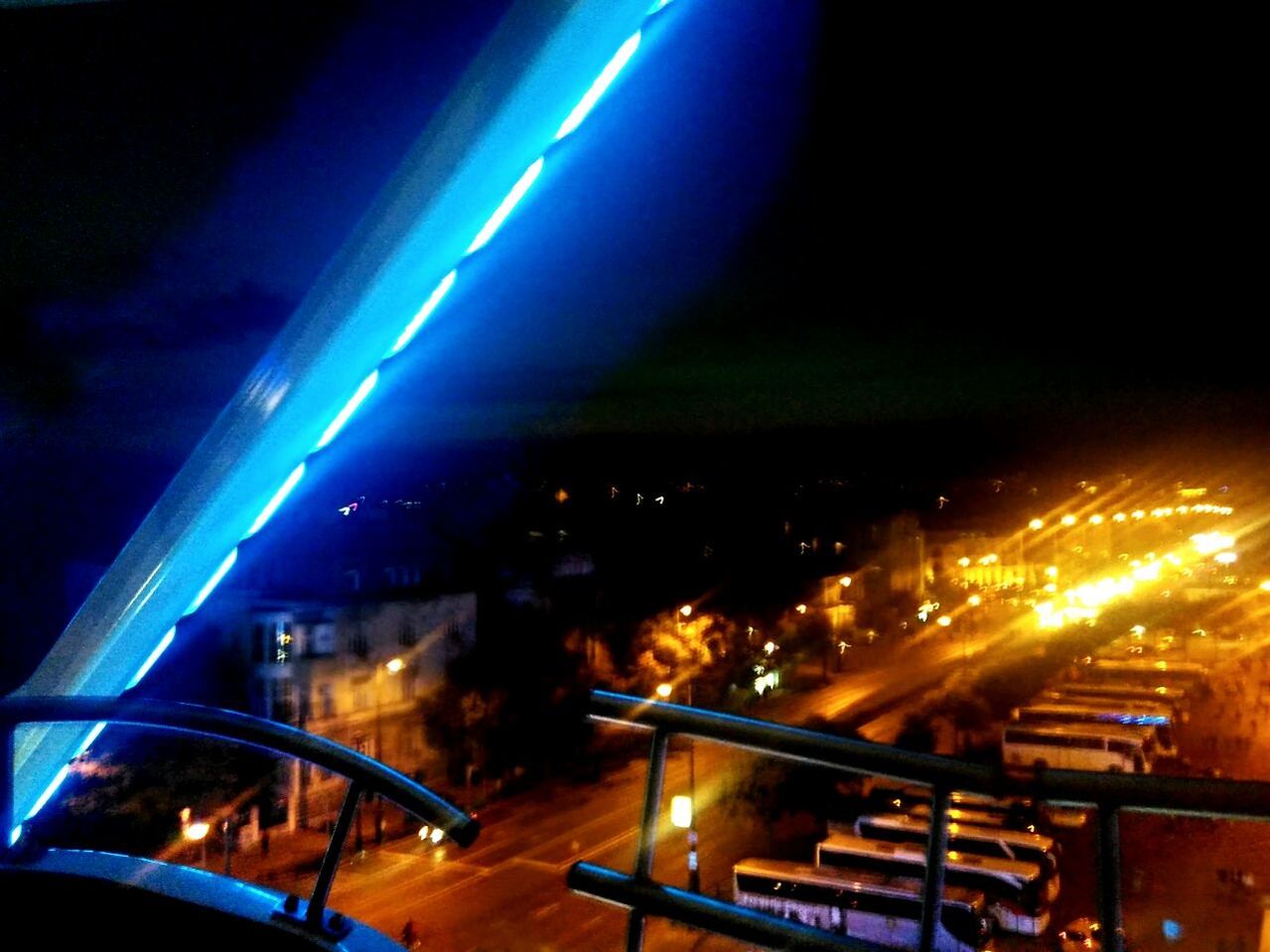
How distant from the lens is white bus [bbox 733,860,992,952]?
337 centimetres

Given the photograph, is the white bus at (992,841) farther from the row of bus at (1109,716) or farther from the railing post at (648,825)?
the railing post at (648,825)

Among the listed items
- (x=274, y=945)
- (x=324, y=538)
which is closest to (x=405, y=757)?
(x=324, y=538)

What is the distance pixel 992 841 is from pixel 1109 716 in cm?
432

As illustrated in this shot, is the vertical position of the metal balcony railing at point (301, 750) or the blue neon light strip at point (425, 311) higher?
the blue neon light strip at point (425, 311)

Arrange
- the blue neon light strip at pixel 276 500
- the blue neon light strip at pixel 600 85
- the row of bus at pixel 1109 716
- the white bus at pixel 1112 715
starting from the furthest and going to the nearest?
the white bus at pixel 1112 715 → the row of bus at pixel 1109 716 → the blue neon light strip at pixel 276 500 → the blue neon light strip at pixel 600 85

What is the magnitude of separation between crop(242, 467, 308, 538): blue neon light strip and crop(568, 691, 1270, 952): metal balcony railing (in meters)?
1.01

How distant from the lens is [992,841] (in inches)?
156

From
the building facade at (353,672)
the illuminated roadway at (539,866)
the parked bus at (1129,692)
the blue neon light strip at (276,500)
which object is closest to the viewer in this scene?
the blue neon light strip at (276,500)

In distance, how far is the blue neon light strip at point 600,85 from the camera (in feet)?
4.94

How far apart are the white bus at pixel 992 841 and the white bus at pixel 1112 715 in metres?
3.07

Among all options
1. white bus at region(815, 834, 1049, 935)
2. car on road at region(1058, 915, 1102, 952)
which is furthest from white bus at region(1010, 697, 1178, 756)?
car on road at region(1058, 915, 1102, 952)

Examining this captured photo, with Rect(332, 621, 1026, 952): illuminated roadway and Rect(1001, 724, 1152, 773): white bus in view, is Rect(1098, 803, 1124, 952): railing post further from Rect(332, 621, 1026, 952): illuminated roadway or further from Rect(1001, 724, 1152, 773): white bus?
Rect(1001, 724, 1152, 773): white bus

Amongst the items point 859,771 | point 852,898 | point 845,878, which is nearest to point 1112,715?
point 845,878

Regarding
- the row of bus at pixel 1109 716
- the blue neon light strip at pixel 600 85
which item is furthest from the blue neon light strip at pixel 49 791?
the row of bus at pixel 1109 716
